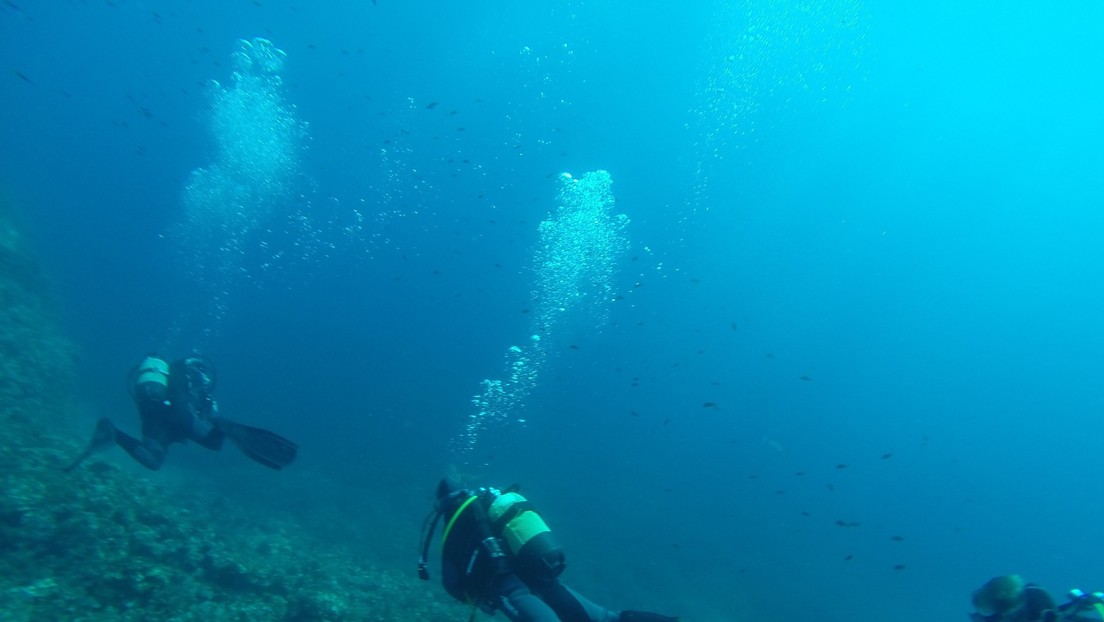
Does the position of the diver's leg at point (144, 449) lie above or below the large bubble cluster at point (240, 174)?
below

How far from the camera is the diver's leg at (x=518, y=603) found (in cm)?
388

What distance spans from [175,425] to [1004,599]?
9.10 metres

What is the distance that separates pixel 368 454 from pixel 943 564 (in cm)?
3872

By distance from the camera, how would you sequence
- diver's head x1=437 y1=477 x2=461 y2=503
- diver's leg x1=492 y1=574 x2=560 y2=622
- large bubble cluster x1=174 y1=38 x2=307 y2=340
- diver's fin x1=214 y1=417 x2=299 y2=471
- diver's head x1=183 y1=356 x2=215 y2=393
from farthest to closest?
1. large bubble cluster x1=174 y1=38 x2=307 y2=340
2. diver's head x1=183 y1=356 x2=215 y2=393
3. diver's fin x1=214 y1=417 x2=299 y2=471
4. diver's head x1=437 y1=477 x2=461 y2=503
5. diver's leg x1=492 y1=574 x2=560 y2=622

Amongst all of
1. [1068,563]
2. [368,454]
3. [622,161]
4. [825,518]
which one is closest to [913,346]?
[1068,563]

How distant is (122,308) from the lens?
33438mm

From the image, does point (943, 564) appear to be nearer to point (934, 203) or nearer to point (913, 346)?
point (913, 346)

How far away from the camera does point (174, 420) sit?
7.61 meters

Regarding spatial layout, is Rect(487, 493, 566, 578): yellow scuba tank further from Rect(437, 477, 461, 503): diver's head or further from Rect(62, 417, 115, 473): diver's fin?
Rect(62, 417, 115, 473): diver's fin

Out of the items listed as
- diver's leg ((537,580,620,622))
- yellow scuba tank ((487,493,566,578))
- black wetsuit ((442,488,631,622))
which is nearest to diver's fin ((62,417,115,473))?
black wetsuit ((442,488,631,622))

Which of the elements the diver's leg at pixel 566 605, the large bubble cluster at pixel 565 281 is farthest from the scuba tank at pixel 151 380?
the large bubble cluster at pixel 565 281

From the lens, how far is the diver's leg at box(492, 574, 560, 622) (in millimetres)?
3875

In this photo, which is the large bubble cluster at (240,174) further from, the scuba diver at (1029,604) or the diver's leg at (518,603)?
the scuba diver at (1029,604)

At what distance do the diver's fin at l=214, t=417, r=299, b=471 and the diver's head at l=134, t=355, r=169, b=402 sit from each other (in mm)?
1140
